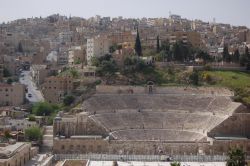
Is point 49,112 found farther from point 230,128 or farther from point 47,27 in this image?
point 47,27

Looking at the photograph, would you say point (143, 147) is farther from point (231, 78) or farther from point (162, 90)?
point (231, 78)

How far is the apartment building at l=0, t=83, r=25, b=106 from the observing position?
60781mm

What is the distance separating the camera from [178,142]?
46938mm

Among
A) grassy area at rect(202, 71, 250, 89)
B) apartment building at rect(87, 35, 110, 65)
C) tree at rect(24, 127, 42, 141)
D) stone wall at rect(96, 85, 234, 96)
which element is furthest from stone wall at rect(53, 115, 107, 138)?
apartment building at rect(87, 35, 110, 65)

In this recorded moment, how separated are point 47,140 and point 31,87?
21632 millimetres

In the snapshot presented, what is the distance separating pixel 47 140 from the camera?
50.6 m

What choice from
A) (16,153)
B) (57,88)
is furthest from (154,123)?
(16,153)

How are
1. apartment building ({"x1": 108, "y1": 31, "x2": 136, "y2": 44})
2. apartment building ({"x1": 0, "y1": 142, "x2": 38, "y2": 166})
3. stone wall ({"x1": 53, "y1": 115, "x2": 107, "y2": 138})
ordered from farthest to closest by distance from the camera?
apartment building ({"x1": 108, "y1": 31, "x2": 136, "y2": 44})
stone wall ({"x1": 53, "y1": 115, "x2": 107, "y2": 138})
apartment building ({"x1": 0, "y1": 142, "x2": 38, "y2": 166})

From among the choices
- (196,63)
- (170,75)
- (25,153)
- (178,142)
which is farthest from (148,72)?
(25,153)

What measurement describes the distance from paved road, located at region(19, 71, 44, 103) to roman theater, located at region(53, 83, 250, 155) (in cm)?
957

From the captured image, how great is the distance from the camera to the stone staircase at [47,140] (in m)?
48.3

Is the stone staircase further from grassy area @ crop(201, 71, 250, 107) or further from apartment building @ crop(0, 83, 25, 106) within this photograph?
grassy area @ crop(201, 71, 250, 107)

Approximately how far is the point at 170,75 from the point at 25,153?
25383 millimetres

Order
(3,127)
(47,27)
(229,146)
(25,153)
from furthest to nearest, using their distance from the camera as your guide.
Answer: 1. (47,27)
2. (3,127)
3. (229,146)
4. (25,153)
